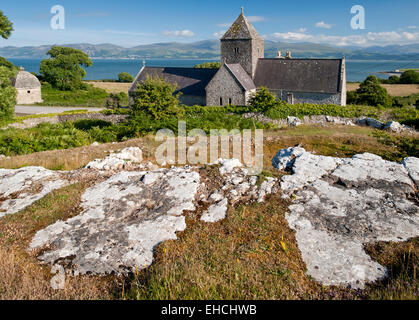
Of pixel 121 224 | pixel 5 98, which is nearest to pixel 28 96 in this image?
pixel 5 98

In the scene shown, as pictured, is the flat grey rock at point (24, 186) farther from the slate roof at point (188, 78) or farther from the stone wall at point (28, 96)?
the stone wall at point (28, 96)

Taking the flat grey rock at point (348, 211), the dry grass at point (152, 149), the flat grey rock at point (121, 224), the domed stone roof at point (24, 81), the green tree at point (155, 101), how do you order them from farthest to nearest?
the domed stone roof at point (24, 81) → the green tree at point (155, 101) → the dry grass at point (152, 149) → the flat grey rock at point (121, 224) → the flat grey rock at point (348, 211)

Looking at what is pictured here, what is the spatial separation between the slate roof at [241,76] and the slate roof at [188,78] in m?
3.89

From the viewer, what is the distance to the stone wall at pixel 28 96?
56719mm

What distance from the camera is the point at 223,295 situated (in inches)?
180

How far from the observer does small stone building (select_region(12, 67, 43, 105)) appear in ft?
185

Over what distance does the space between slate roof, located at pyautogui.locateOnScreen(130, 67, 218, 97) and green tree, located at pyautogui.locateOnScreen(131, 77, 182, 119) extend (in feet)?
55.8

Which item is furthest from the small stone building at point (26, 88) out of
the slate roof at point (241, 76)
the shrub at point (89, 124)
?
the slate roof at point (241, 76)

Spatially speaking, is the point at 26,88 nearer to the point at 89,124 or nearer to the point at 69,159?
the point at 89,124

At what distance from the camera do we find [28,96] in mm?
57719

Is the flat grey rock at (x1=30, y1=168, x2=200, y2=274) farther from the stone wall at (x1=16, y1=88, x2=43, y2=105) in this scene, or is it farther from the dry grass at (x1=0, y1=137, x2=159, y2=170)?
the stone wall at (x1=16, y1=88, x2=43, y2=105)

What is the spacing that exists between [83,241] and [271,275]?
4384 millimetres

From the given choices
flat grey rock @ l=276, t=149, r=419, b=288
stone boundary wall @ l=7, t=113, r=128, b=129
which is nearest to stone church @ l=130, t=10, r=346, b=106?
stone boundary wall @ l=7, t=113, r=128, b=129
